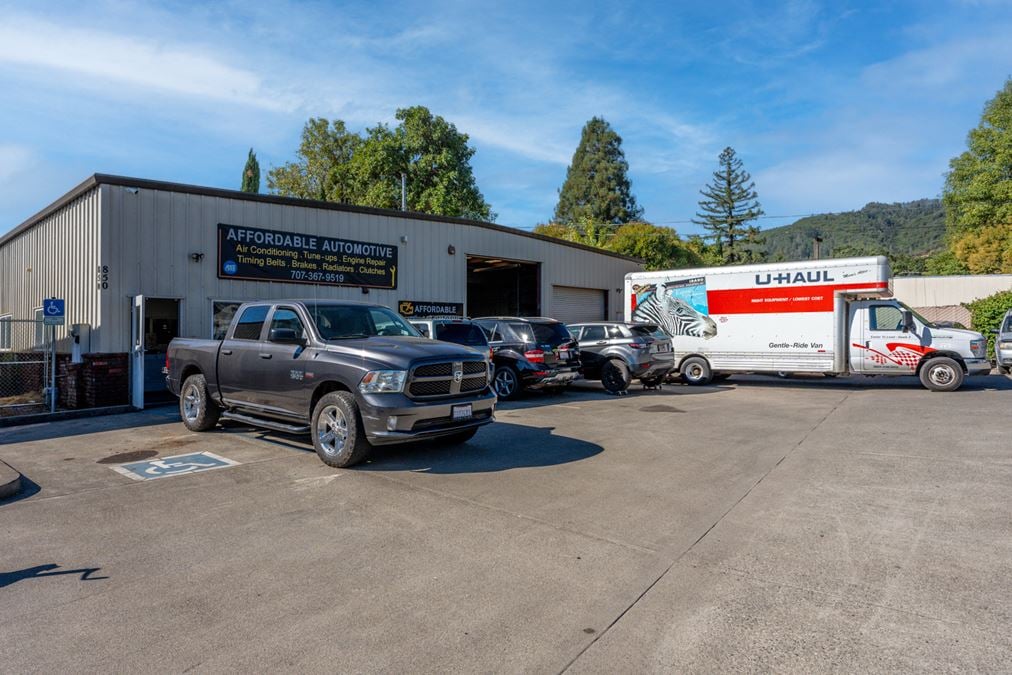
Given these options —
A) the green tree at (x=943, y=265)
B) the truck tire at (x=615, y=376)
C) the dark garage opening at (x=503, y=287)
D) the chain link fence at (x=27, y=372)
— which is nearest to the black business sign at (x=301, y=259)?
the chain link fence at (x=27, y=372)

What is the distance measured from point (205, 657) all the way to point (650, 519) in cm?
343

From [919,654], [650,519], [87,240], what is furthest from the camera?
[87,240]

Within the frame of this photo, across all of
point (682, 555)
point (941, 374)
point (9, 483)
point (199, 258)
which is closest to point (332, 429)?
point (9, 483)

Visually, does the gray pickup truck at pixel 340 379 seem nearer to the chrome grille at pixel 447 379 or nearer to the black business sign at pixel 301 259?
the chrome grille at pixel 447 379

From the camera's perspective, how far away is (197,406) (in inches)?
363

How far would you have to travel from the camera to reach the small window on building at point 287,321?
7727 mm

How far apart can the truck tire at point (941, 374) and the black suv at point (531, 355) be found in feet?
27.8

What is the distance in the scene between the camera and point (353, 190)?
42.0 m

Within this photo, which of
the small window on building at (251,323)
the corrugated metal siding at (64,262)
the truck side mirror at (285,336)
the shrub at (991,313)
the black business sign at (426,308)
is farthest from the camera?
the shrub at (991,313)

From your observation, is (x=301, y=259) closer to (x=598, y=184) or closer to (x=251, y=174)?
(x=251, y=174)

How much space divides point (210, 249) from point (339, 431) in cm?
867

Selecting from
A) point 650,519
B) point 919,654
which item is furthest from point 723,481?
point 919,654

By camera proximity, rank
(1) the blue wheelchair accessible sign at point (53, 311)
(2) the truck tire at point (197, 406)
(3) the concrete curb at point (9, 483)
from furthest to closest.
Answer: (1) the blue wheelchair accessible sign at point (53, 311) → (2) the truck tire at point (197, 406) → (3) the concrete curb at point (9, 483)

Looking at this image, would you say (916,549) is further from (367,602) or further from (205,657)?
(205,657)
